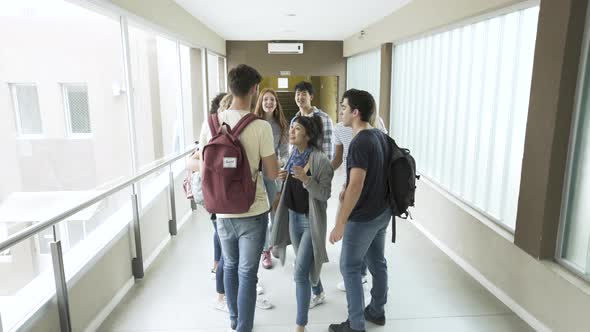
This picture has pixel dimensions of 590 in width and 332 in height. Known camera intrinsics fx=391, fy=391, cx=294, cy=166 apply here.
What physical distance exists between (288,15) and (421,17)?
6.96 feet

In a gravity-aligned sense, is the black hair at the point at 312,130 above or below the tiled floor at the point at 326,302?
above

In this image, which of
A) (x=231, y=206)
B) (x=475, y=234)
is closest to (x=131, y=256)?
(x=231, y=206)

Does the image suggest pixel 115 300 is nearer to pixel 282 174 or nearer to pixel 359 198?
pixel 282 174

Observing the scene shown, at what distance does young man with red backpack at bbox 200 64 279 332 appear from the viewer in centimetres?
205

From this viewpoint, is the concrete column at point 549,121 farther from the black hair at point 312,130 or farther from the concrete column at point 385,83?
the concrete column at point 385,83

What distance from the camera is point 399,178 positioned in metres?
2.29

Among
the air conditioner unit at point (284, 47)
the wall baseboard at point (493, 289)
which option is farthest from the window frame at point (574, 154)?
the air conditioner unit at point (284, 47)

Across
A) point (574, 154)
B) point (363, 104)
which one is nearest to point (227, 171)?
point (363, 104)

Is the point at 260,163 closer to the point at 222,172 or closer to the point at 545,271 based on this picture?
the point at 222,172

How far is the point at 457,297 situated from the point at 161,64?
16.6 feet

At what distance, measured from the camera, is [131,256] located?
3332mm

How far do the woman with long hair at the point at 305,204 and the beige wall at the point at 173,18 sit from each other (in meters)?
1.82

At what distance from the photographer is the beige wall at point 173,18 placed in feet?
11.1

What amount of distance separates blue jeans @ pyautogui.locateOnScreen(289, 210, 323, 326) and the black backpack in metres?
0.54
